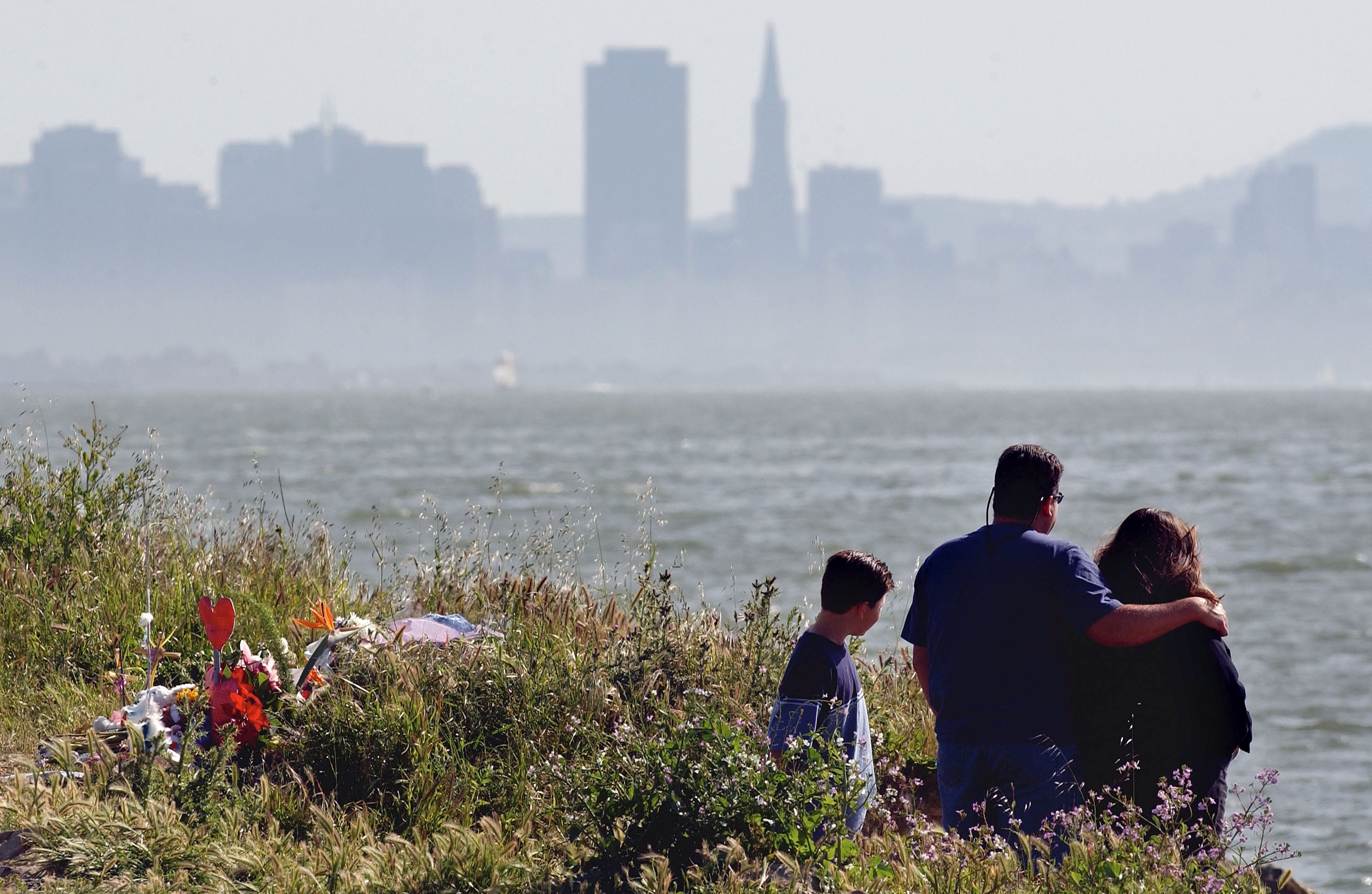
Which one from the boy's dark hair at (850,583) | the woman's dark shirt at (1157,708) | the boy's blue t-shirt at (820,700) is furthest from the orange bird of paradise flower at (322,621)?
the woman's dark shirt at (1157,708)

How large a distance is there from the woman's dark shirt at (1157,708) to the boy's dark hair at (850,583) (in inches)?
30.1

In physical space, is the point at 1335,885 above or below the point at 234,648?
below

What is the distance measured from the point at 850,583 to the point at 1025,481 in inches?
27.5

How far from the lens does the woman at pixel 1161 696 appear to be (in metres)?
4.79

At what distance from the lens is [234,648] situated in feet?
20.3

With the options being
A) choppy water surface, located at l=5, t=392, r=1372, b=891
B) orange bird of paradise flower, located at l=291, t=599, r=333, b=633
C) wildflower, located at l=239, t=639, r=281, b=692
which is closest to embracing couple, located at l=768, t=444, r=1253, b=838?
choppy water surface, located at l=5, t=392, r=1372, b=891

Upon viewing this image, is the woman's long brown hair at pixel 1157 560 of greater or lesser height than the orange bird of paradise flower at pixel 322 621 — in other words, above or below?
above

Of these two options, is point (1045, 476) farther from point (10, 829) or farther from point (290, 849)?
point (10, 829)

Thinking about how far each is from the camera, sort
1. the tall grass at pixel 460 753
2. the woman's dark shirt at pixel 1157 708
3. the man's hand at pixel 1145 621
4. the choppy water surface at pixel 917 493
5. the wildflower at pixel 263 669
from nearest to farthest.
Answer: the tall grass at pixel 460 753, the man's hand at pixel 1145 621, the woman's dark shirt at pixel 1157 708, the wildflower at pixel 263 669, the choppy water surface at pixel 917 493

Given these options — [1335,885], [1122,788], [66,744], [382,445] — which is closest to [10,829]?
[66,744]

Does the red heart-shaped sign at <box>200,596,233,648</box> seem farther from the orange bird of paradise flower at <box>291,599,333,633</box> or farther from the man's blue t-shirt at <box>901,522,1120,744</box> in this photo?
the man's blue t-shirt at <box>901,522,1120,744</box>

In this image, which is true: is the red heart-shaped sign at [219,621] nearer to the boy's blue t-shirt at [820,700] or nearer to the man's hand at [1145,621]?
the boy's blue t-shirt at [820,700]

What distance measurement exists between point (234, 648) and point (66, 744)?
4.52 feet

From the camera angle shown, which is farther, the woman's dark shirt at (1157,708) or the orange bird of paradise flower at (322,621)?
the orange bird of paradise flower at (322,621)
